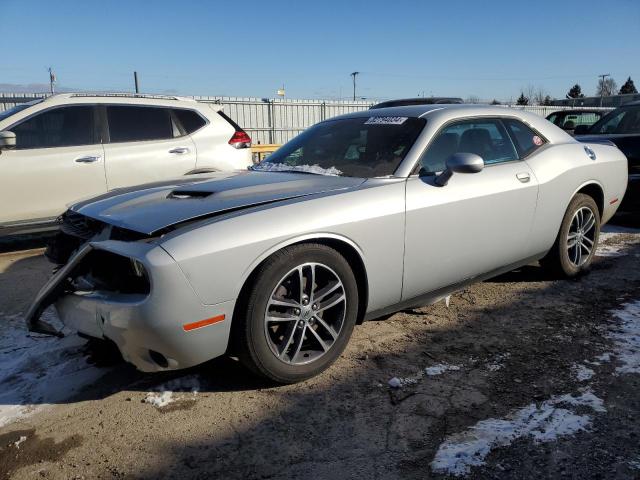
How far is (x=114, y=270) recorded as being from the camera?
104 inches

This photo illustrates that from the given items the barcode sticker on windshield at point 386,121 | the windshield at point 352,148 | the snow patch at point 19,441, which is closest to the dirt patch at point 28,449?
the snow patch at point 19,441

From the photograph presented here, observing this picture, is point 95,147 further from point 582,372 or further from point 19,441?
point 582,372

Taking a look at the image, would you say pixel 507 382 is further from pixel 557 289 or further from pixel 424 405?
pixel 557 289

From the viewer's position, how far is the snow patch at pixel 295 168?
3.51 meters

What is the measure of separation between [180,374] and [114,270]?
75 cm

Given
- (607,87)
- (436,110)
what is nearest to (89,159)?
(436,110)

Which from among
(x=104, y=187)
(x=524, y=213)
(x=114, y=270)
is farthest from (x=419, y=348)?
(x=104, y=187)

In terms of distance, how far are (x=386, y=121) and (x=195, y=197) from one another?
1.55 metres

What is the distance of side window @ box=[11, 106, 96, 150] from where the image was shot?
5.74m

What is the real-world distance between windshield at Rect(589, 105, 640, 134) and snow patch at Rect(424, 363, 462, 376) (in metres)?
6.32

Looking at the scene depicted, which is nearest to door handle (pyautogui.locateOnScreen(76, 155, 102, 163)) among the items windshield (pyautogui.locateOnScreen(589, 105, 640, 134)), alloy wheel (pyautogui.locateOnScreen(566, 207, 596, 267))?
alloy wheel (pyautogui.locateOnScreen(566, 207, 596, 267))

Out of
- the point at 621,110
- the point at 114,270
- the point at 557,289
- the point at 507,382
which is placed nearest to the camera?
the point at 114,270

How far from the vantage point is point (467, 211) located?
3.43 m

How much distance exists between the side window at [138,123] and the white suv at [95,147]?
0.01 metres
